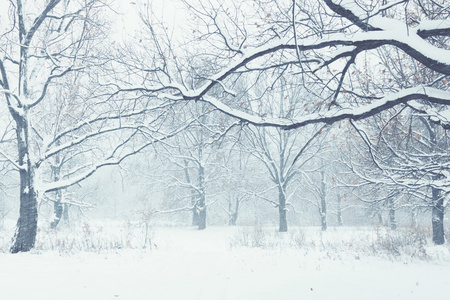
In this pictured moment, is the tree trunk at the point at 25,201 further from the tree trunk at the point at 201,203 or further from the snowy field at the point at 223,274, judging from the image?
the tree trunk at the point at 201,203

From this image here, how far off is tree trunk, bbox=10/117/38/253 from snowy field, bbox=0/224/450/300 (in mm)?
443

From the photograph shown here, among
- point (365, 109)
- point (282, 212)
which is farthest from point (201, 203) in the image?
point (365, 109)

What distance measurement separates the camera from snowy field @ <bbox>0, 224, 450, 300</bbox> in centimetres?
466

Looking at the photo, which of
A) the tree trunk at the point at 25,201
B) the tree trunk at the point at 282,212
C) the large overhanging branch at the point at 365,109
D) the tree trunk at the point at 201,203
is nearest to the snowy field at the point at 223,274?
the tree trunk at the point at 25,201

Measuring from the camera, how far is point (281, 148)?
18.6 metres

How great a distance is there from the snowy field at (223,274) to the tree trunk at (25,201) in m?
0.44

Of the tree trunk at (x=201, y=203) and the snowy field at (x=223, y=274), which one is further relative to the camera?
the tree trunk at (x=201, y=203)

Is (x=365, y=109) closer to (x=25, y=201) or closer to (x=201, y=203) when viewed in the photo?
(x=25, y=201)

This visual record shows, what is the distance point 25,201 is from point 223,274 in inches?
230

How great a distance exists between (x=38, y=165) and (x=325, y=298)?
8.08 m

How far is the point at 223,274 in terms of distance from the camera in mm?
6176

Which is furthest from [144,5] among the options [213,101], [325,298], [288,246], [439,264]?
[439,264]

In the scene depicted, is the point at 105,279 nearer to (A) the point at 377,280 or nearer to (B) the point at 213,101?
(B) the point at 213,101

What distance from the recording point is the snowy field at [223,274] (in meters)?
4.66
